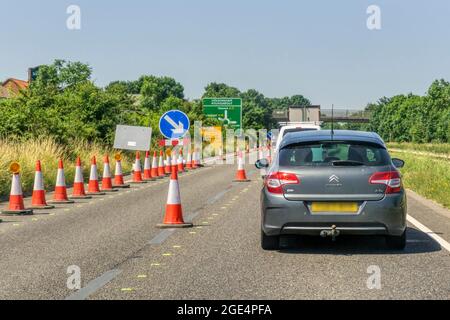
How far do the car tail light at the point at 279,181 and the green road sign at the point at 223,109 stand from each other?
56.3 m

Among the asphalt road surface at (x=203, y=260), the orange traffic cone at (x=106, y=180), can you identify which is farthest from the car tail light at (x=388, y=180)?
the orange traffic cone at (x=106, y=180)

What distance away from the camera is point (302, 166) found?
9.05 m

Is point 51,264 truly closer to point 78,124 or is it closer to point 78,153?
point 78,153

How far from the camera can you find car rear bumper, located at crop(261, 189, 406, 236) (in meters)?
8.73

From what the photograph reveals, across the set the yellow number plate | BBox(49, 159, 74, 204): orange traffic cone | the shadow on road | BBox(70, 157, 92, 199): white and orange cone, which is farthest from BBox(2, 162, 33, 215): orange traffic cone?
the yellow number plate

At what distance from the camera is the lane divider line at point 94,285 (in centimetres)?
661

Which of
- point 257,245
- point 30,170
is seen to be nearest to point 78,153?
point 30,170

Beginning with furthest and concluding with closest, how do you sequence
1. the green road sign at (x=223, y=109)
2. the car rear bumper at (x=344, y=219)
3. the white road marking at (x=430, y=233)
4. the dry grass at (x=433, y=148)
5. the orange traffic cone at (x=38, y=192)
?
the green road sign at (x=223, y=109) < the dry grass at (x=433, y=148) < the orange traffic cone at (x=38, y=192) < the white road marking at (x=430, y=233) < the car rear bumper at (x=344, y=219)

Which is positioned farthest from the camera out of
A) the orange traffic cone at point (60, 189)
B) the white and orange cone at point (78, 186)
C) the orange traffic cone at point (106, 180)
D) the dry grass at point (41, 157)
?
the orange traffic cone at point (106, 180)

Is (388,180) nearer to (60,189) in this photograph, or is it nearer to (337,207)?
(337,207)

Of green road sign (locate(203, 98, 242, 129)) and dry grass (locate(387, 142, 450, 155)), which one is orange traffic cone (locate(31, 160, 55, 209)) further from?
green road sign (locate(203, 98, 242, 129))

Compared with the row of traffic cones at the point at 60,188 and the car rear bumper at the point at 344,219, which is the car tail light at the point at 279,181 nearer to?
the car rear bumper at the point at 344,219

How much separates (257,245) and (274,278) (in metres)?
2.26
